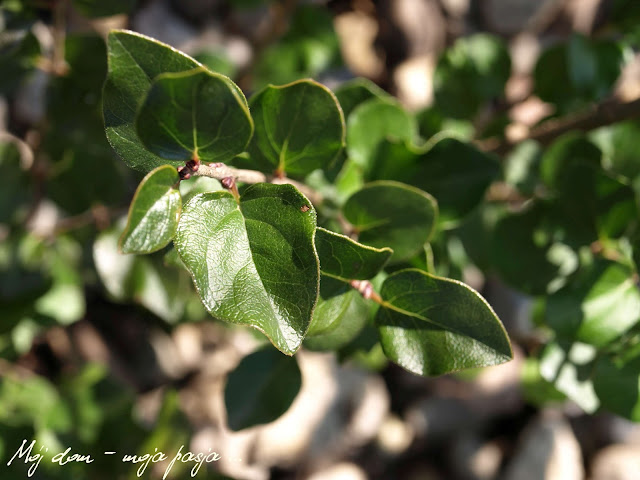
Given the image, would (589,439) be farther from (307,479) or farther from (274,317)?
(274,317)

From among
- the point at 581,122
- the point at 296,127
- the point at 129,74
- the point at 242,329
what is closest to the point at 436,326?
the point at 296,127

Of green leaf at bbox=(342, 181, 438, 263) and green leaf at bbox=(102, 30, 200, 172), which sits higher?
green leaf at bbox=(102, 30, 200, 172)

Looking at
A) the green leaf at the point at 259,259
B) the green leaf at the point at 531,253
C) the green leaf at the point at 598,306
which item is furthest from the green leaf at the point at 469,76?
the green leaf at the point at 259,259

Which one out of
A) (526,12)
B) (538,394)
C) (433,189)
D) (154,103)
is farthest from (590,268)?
(526,12)

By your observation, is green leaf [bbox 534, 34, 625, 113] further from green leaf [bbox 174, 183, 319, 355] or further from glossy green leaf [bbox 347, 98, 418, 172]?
green leaf [bbox 174, 183, 319, 355]

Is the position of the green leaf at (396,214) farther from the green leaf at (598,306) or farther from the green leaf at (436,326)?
the green leaf at (598,306)

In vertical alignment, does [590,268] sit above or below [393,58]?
above

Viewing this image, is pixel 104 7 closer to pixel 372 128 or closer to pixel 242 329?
pixel 372 128

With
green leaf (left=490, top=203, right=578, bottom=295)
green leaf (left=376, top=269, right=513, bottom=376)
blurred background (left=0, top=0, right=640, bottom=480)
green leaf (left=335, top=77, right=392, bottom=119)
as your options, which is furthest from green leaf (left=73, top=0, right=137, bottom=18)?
green leaf (left=490, top=203, right=578, bottom=295)
